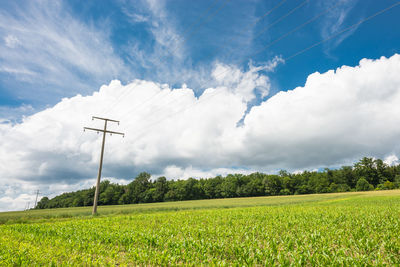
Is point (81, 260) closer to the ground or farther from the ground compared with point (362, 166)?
closer to the ground

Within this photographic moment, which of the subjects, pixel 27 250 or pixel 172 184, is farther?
pixel 172 184

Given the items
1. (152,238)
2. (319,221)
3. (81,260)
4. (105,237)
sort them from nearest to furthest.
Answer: (81,260)
(152,238)
(105,237)
(319,221)

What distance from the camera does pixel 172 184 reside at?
122 metres

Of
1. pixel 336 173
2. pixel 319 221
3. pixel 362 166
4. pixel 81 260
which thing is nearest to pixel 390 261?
pixel 319 221

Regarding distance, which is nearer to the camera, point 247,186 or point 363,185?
point 363,185

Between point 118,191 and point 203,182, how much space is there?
50655 millimetres

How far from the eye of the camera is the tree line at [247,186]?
365 ft

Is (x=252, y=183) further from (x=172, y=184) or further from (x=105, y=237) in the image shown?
(x=105, y=237)

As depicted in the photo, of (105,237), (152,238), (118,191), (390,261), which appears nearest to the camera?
(390,261)

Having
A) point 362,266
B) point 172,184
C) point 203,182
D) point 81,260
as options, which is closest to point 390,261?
point 362,266

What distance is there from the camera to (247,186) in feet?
396

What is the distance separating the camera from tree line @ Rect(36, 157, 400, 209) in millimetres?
111125

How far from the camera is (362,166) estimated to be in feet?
414

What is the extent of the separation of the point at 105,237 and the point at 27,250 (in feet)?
11.0
